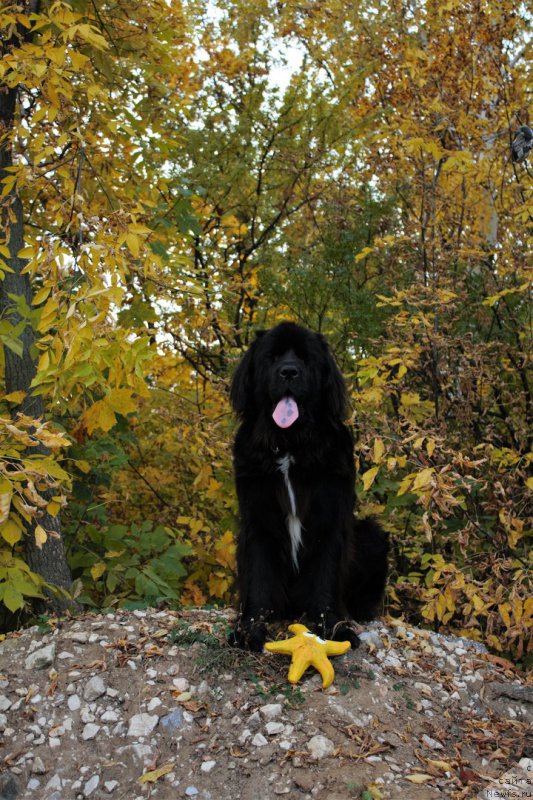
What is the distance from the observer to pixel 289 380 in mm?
3525

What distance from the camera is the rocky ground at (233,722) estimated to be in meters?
2.81

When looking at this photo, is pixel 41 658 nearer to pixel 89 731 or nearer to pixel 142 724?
pixel 89 731

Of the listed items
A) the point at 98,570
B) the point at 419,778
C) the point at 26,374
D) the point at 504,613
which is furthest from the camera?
the point at 98,570

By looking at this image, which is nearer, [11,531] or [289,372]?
[11,531]

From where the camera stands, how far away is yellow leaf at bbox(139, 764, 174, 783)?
2.81 metres

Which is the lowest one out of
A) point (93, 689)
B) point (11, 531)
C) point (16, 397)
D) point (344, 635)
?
point (93, 689)

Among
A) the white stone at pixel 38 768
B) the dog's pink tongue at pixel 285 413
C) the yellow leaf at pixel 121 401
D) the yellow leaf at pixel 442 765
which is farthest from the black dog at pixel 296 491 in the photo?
the white stone at pixel 38 768

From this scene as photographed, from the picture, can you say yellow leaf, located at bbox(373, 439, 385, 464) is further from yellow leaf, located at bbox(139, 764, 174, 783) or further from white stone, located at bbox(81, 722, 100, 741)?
white stone, located at bbox(81, 722, 100, 741)

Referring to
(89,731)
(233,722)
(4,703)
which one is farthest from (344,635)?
(4,703)

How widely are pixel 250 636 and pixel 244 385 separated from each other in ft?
3.95

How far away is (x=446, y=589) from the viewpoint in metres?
3.74

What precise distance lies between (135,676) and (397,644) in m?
1.36

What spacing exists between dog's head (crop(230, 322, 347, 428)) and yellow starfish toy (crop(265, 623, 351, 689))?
0.94 m

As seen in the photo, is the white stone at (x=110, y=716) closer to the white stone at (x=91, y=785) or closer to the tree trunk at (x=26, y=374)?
the white stone at (x=91, y=785)
